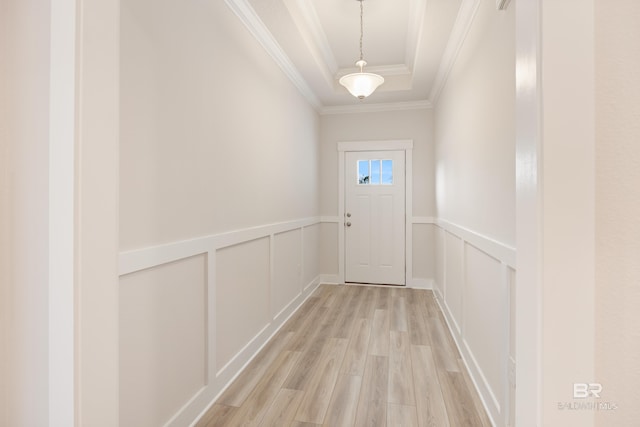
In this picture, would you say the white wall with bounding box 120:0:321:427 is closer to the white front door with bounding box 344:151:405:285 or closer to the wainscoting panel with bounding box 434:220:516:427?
the wainscoting panel with bounding box 434:220:516:427

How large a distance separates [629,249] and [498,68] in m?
1.46

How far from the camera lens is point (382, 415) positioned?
5.65ft

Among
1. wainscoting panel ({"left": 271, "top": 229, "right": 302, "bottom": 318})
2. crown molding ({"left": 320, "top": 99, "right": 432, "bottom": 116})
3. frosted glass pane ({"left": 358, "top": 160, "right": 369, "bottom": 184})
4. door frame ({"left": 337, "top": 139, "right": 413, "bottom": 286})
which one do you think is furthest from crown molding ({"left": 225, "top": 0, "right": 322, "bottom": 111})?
wainscoting panel ({"left": 271, "top": 229, "right": 302, "bottom": 318})

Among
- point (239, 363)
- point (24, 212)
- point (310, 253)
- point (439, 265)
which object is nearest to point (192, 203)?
point (24, 212)

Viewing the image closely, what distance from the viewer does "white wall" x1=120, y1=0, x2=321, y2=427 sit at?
1.27 meters

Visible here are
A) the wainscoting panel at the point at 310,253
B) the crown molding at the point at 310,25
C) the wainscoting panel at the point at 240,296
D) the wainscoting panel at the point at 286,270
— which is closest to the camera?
the wainscoting panel at the point at 240,296

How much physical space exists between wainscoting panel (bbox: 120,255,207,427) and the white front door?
10.1 ft

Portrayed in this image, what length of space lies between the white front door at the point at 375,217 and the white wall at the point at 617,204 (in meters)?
3.95

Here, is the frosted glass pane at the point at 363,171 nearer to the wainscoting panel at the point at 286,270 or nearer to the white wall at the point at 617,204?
the wainscoting panel at the point at 286,270

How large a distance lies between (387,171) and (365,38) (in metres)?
1.88

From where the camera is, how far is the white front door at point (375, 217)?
4.49m

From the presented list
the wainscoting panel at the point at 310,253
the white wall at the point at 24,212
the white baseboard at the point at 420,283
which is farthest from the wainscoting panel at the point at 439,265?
the white wall at the point at 24,212

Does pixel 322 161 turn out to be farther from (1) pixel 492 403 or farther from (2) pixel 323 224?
(1) pixel 492 403

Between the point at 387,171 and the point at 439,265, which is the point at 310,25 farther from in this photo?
the point at 439,265
